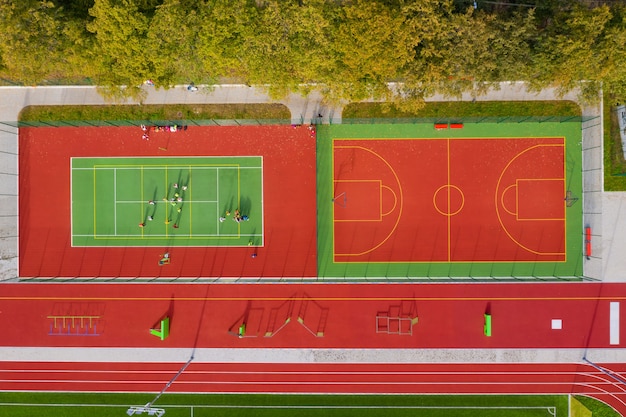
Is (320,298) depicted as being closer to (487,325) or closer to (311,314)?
(311,314)

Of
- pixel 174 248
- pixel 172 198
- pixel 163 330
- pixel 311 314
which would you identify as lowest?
pixel 163 330

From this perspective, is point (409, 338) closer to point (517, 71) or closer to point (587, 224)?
point (587, 224)

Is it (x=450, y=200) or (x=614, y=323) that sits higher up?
(x=450, y=200)

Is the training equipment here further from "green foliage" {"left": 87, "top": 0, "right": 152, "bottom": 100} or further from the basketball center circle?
the basketball center circle

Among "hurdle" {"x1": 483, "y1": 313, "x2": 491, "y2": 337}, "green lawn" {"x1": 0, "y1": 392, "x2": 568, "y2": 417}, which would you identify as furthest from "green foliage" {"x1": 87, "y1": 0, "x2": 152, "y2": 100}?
"hurdle" {"x1": 483, "y1": 313, "x2": 491, "y2": 337}

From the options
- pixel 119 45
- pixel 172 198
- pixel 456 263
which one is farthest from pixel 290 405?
pixel 119 45

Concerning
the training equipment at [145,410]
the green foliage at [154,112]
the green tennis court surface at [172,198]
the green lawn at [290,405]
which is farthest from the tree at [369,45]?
the training equipment at [145,410]

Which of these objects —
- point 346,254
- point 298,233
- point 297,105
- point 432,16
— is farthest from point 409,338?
point 432,16
